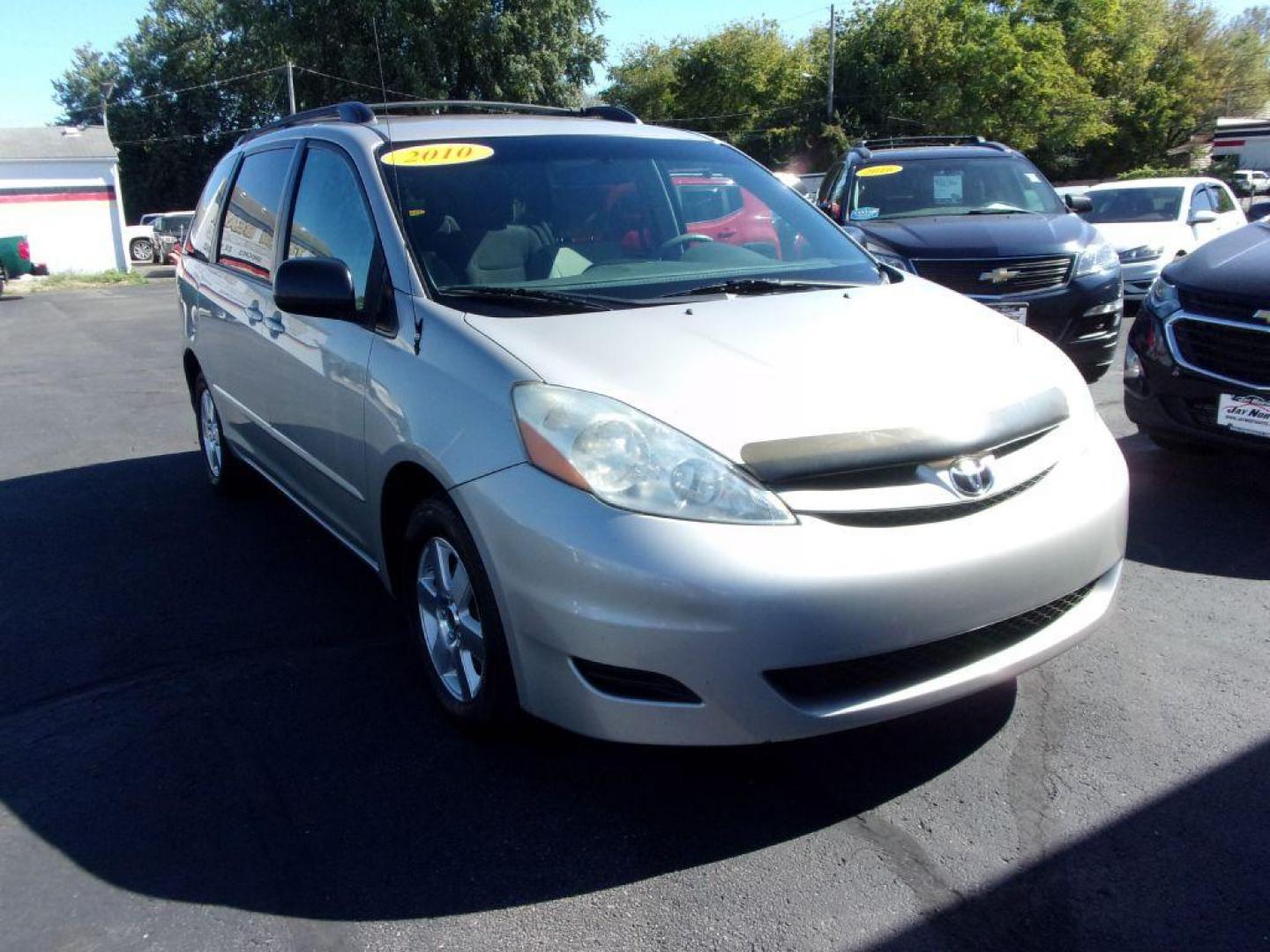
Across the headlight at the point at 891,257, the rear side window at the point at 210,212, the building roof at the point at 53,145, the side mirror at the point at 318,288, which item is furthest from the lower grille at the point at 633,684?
the building roof at the point at 53,145

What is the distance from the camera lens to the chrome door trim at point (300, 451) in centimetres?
368

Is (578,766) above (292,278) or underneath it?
underneath

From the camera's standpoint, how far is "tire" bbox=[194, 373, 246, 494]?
5.65m

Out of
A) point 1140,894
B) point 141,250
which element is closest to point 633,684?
point 1140,894

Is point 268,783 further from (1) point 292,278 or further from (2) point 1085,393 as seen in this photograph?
(2) point 1085,393

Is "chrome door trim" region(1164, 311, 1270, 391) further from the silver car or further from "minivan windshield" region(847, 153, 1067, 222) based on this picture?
"minivan windshield" region(847, 153, 1067, 222)

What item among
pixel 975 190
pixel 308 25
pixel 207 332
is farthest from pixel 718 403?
pixel 308 25

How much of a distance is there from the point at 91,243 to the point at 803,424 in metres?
37.0

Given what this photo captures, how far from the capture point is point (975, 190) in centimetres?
898

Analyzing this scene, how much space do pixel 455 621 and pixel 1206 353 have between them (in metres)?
3.90

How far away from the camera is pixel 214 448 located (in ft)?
19.1

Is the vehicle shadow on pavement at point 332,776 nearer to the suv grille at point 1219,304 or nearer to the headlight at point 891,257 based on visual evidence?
the suv grille at point 1219,304

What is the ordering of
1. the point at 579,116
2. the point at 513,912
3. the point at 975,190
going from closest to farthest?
the point at 513,912 < the point at 579,116 < the point at 975,190

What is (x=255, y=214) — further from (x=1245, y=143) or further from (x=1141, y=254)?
(x=1245, y=143)
